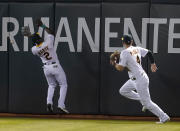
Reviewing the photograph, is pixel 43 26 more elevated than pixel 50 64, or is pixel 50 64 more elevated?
pixel 43 26

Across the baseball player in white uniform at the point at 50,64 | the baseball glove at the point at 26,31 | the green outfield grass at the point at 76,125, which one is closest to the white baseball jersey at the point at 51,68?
the baseball player in white uniform at the point at 50,64

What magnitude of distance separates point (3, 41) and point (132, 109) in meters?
3.35

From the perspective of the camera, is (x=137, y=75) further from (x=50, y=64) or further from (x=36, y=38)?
(x=36, y=38)

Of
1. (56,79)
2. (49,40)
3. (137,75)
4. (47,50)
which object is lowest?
(56,79)

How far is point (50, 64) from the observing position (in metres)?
9.15

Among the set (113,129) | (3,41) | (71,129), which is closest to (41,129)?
(71,129)

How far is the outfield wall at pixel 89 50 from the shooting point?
9305mm

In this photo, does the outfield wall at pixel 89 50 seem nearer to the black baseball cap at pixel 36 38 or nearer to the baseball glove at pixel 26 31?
the baseball glove at pixel 26 31

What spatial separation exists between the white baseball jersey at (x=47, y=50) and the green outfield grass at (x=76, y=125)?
1340mm

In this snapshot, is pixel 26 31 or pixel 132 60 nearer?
pixel 132 60

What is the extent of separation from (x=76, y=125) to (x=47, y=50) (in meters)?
1.82

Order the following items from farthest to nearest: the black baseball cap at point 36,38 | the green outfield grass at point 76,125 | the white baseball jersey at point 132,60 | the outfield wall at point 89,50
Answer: the outfield wall at point 89,50
the black baseball cap at point 36,38
the white baseball jersey at point 132,60
the green outfield grass at point 76,125

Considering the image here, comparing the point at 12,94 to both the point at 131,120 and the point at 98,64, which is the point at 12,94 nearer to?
the point at 98,64

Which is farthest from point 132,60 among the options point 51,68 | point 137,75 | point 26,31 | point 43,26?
point 26,31
